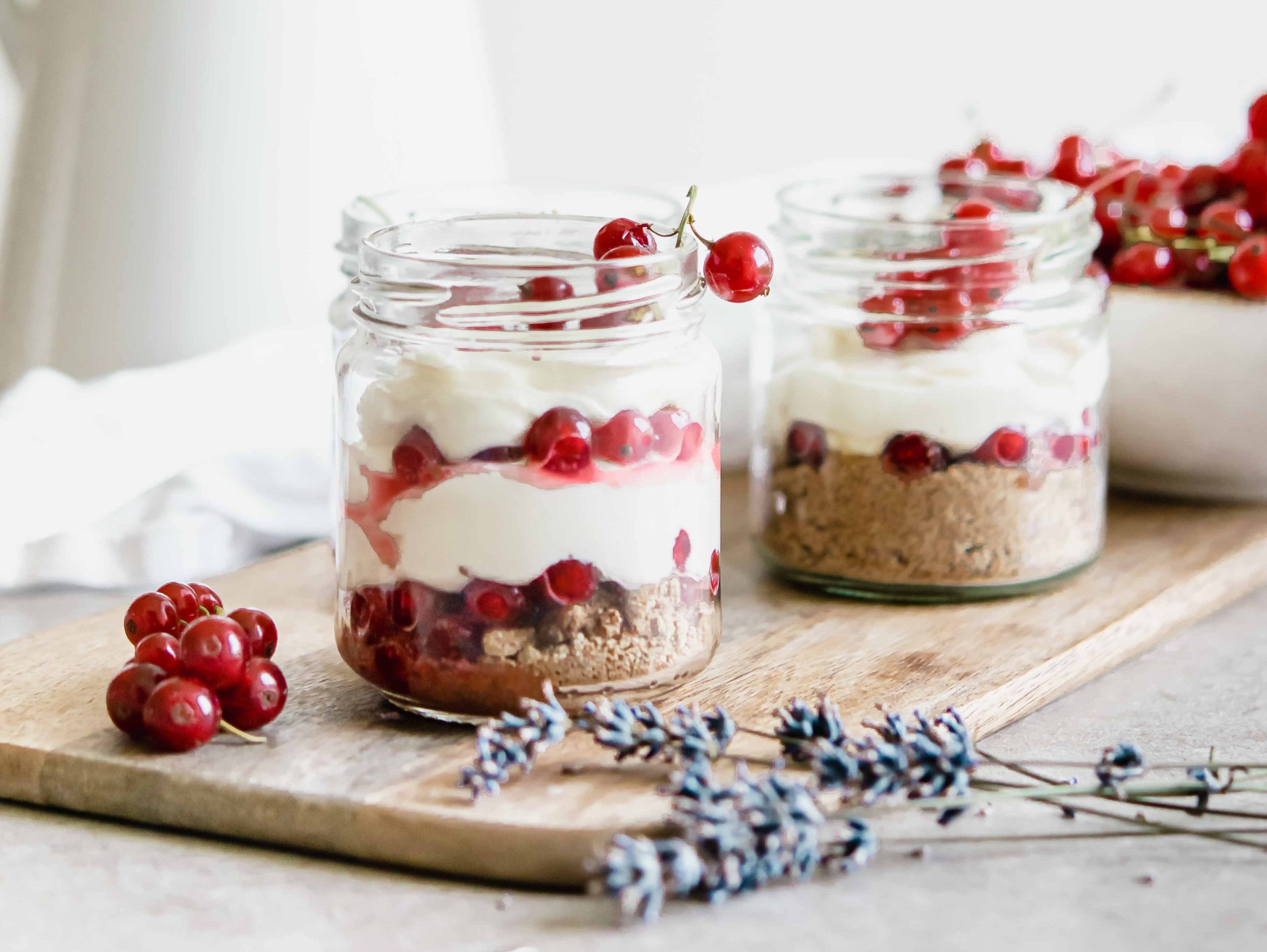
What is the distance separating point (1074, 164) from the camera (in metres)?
1.22

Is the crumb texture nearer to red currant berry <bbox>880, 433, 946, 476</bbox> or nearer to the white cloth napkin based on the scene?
red currant berry <bbox>880, 433, 946, 476</bbox>

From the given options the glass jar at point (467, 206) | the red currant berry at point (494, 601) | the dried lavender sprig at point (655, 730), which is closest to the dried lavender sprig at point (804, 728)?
the dried lavender sprig at point (655, 730)

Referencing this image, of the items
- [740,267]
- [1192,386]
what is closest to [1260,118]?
[1192,386]

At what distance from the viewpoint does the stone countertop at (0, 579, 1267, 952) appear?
643 mm

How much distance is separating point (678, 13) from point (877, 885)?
1.37 metres

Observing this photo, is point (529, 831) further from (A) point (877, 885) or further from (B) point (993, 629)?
(B) point (993, 629)

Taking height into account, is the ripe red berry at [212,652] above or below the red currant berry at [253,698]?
above

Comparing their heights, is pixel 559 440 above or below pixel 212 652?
above

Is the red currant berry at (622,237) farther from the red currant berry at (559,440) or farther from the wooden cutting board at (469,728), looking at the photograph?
the wooden cutting board at (469,728)

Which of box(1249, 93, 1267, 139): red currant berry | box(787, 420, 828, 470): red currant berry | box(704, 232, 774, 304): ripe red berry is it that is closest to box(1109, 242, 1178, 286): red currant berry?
box(1249, 93, 1267, 139): red currant berry

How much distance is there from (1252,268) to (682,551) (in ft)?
1.88

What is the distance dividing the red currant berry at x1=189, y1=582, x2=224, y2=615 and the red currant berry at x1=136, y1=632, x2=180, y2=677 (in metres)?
0.08

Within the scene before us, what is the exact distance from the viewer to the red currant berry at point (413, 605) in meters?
0.79

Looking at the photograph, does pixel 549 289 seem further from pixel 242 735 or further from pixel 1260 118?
pixel 1260 118
